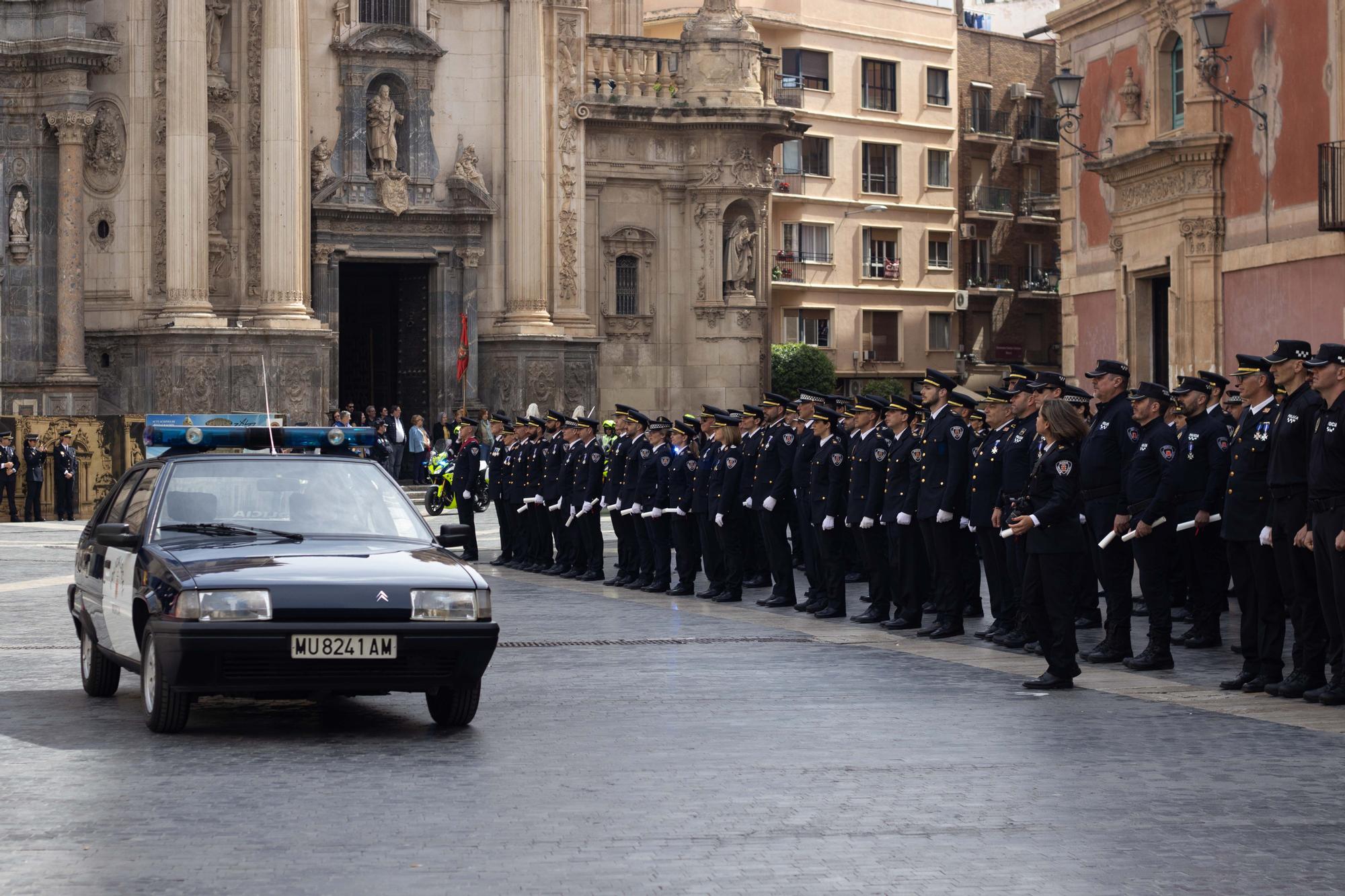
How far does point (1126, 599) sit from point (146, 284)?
87.0ft

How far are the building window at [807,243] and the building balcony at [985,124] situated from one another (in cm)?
707

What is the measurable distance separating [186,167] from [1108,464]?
25.1 m

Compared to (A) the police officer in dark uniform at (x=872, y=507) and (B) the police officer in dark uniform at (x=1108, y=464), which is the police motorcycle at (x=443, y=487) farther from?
(B) the police officer in dark uniform at (x=1108, y=464)

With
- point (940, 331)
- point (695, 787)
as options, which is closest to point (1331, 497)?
point (695, 787)

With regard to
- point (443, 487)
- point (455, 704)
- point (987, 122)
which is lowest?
point (455, 704)

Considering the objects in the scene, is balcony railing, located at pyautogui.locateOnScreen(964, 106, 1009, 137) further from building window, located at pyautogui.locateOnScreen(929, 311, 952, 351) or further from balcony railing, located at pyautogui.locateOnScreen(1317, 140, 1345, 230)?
balcony railing, located at pyautogui.locateOnScreen(1317, 140, 1345, 230)

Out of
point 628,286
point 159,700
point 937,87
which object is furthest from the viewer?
point 937,87

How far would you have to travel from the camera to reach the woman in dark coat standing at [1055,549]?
12.9 metres

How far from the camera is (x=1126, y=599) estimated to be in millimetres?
14398

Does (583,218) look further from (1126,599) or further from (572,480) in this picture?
(1126,599)

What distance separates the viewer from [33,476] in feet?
110

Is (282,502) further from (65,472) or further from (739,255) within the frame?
(739,255)

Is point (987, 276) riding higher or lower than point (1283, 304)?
higher

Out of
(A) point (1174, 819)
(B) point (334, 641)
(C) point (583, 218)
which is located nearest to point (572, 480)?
(B) point (334, 641)
